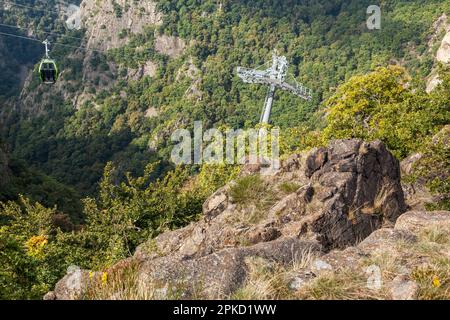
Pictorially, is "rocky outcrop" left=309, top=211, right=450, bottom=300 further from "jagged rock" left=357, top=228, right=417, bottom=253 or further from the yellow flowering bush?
the yellow flowering bush

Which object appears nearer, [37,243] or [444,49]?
[37,243]

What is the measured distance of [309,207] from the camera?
504 inches

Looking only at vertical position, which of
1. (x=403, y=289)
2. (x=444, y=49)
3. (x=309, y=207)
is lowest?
(x=309, y=207)

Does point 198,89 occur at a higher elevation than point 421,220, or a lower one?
higher

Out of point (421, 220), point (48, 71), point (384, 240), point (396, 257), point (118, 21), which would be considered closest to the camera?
point (396, 257)

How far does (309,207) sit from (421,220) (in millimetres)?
3983

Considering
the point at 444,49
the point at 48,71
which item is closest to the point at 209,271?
the point at 48,71

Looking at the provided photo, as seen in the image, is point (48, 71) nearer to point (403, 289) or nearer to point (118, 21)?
point (403, 289)

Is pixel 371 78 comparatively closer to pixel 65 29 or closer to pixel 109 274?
pixel 109 274

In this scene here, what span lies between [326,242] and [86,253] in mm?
8094

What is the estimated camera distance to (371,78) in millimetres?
31484

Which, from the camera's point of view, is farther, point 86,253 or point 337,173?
point 86,253
